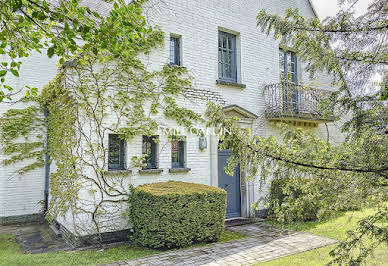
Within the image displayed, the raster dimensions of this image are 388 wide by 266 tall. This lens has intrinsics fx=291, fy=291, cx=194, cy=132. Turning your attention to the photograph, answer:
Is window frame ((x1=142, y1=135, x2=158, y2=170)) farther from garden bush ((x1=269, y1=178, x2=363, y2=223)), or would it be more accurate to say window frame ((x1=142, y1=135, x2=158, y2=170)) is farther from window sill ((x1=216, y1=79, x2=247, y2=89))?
garden bush ((x1=269, y1=178, x2=363, y2=223))

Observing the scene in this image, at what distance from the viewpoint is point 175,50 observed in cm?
825

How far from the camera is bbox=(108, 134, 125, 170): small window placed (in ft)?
23.1

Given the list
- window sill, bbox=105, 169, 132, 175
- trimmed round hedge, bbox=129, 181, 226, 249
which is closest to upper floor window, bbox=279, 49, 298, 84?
trimmed round hedge, bbox=129, 181, 226, 249

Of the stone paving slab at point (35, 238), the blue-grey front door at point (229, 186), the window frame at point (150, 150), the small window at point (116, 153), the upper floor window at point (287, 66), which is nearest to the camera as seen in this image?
the stone paving slab at point (35, 238)

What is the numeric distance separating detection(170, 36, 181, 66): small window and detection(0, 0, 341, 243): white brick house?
28 millimetres

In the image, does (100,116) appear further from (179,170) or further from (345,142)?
(345,142)

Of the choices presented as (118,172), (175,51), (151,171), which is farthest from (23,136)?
(175,51)

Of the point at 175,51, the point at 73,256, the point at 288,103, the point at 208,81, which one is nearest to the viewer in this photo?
the point at 73,256

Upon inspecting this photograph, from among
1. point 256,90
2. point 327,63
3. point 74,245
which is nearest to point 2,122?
point 74,245

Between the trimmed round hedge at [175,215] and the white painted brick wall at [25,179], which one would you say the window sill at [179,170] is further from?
Result: the white painted brick wall at [25,179]

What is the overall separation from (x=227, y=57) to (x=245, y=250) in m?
5.85

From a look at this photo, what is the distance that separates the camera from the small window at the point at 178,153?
7941mm

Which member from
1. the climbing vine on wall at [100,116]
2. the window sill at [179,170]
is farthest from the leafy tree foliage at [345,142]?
the window sill at [179,170]

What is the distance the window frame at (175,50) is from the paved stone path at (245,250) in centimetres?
493
